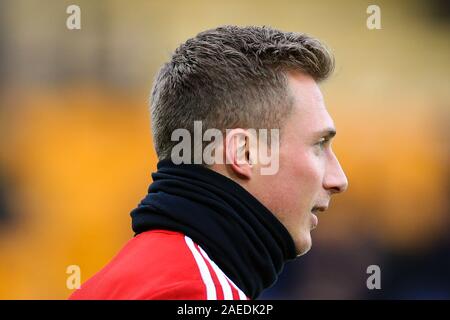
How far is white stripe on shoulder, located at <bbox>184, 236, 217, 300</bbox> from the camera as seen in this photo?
1531 mm

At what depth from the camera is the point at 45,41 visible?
20.0 feet

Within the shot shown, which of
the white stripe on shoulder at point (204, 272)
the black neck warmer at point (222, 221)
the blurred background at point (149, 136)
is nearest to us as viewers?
the white stripe on shoulder at point (204, 272)

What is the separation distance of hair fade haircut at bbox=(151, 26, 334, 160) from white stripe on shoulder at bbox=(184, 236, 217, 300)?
0.37 metres

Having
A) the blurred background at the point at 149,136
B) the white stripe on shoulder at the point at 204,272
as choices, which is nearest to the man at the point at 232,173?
the white stripe on shoulder at the point at 204,272

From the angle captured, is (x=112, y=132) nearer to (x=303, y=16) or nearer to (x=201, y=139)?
(x=303, y=16)

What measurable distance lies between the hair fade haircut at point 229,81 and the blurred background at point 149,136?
12.5 ft

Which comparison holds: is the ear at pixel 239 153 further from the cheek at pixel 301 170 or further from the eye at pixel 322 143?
the eye at pixel 322 143

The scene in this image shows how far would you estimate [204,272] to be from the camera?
158cm

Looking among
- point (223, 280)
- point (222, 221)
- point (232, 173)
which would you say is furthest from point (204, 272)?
point (232, 173)

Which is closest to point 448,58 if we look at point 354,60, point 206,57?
point 354,60

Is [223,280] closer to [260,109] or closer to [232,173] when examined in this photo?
[232,173]

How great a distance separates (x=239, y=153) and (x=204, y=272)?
399 mm

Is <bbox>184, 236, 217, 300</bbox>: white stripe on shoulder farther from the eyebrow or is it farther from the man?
the eyebrow

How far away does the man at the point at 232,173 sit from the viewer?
5.35 ft
